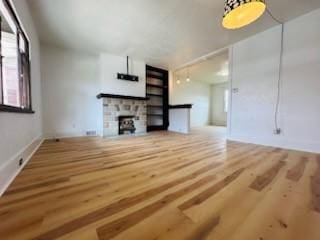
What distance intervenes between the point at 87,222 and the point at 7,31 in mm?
2507

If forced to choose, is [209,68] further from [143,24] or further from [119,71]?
[143,24]

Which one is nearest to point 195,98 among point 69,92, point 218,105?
point 218,105

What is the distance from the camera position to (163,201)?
132 centimetres

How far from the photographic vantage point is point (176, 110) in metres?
6.39

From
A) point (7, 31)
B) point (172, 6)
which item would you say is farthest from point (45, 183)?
point (172, 6)

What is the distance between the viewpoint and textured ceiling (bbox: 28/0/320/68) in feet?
9.14

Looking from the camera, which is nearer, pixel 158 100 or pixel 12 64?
pixel 12 64

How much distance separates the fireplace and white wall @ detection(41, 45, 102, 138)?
2.14ft

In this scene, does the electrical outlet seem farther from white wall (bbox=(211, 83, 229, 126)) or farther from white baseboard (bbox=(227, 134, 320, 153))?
white wall (bbox=(211, 83, 229, 126))

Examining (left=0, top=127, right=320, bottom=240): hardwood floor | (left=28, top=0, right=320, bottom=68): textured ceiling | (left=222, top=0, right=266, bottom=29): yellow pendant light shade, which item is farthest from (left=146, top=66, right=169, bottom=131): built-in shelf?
(left=222, top=0, right=266, bottom=29): yellow pendant light shade

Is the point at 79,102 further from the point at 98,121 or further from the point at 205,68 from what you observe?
the point at 205,68

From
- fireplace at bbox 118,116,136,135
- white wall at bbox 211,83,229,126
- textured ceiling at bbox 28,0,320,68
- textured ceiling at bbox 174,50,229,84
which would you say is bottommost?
fireplace at bbox 118,116,136,135

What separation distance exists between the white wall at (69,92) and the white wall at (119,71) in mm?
384

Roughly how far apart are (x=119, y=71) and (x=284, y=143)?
16.4 feet
